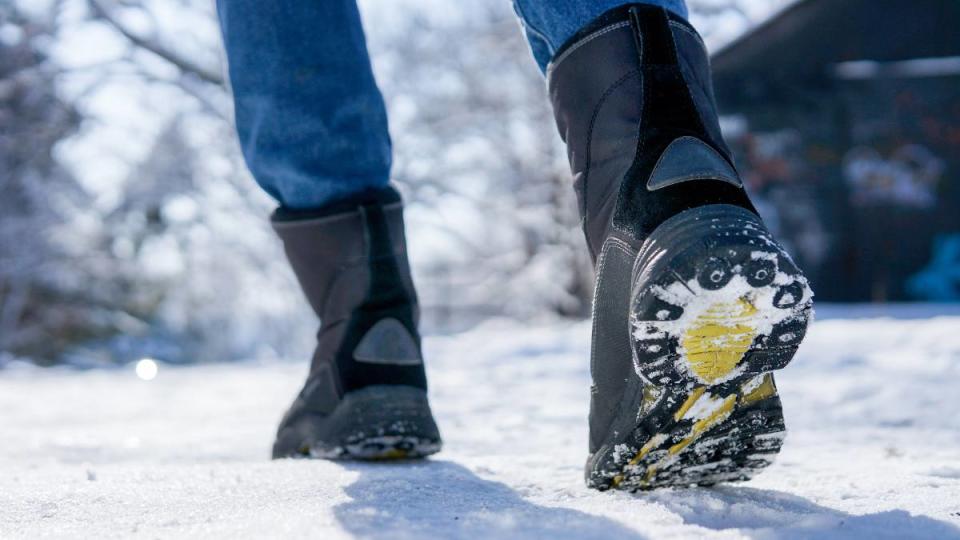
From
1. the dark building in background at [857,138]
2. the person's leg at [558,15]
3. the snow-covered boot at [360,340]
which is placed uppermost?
the dark building in background at [857,138]

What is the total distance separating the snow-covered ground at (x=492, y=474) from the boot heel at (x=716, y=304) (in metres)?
0.11

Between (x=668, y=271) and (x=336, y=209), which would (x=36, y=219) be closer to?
(x=336, y=209)

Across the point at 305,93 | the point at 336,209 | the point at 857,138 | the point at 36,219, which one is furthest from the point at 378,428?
the point at 36,219

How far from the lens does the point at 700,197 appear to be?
0.67 m

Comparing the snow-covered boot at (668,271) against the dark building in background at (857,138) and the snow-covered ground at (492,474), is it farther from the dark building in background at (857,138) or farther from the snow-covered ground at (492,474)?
the dark building in background at (857,138)

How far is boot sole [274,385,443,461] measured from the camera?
3.23ft

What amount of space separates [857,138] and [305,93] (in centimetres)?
765

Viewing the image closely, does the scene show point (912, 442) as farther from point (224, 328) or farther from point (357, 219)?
point (224, 328)

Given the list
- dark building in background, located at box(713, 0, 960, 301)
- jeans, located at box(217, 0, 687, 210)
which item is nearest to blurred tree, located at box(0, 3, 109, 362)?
Answer: dark building in background, located at box(713, 0, 960, 301)

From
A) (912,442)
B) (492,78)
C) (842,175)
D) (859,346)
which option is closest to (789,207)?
(842,175)

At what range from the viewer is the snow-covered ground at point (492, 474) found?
588 millimetres

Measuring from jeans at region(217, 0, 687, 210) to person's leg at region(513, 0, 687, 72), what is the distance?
0.90ft

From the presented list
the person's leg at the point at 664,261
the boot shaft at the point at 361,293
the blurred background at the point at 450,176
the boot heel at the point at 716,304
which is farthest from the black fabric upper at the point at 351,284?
the blurred background at the point at 450,176

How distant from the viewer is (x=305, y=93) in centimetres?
100
